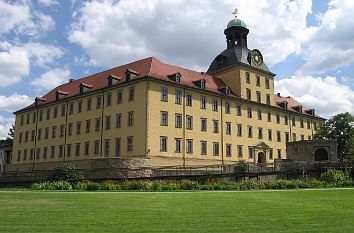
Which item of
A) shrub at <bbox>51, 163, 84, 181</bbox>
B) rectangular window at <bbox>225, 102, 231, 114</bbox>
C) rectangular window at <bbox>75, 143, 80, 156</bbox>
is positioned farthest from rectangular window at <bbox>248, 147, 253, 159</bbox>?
shrub at <bbox>51, 163, 84, 181</bbox>

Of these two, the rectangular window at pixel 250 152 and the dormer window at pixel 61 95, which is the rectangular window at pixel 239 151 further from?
the dormer window at pixel 61 95

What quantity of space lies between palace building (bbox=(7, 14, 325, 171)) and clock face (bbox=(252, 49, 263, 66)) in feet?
0.51

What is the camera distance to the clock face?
2436 inches

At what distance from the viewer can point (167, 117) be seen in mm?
47688

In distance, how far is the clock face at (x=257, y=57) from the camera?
61875 millimetres

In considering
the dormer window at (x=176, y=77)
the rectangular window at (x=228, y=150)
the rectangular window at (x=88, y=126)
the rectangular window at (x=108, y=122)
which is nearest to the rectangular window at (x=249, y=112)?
the rectangular window at (x=228, y=150)

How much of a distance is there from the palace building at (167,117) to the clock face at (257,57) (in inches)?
6.1

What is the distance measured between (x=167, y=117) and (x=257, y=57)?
2200 cm

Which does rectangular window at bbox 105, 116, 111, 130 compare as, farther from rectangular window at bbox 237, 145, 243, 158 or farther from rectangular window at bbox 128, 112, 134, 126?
rectangular window at bbox 237, 145, 243, 158

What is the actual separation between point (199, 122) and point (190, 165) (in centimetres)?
581

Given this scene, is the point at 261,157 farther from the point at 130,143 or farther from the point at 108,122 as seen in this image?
the point at 108,122

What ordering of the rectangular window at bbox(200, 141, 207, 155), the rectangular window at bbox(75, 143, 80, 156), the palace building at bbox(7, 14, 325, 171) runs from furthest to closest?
the rectangular window at bbox(75, 143, 80, 156)
the rectangular window at bbox(200, 141, 207, 155)
the palace building at bbox(7, 14, 325, 171)

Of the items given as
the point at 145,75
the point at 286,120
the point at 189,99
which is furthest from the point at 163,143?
the point at 286,120

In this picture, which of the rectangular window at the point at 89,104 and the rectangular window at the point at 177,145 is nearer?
the rectangular window at the point at 177,145
